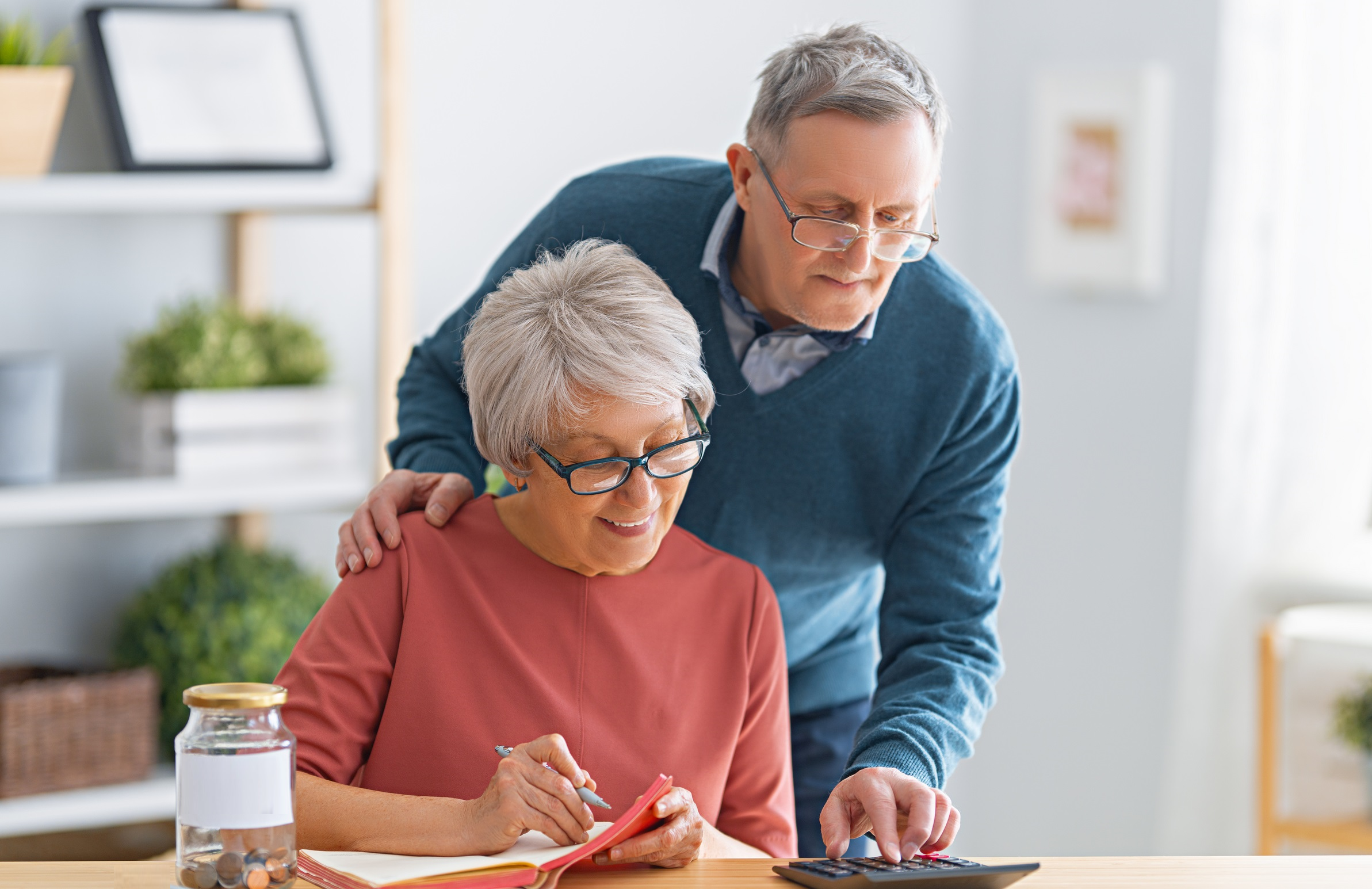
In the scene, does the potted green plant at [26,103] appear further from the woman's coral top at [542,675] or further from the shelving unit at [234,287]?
the woman's coral top at [542,675]

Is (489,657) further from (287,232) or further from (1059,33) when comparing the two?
(1059,33)

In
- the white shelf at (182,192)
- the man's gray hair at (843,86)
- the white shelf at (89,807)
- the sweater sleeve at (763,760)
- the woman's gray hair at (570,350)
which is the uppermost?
the man's gray hair at (843,86)

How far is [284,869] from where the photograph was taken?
3.64 feet

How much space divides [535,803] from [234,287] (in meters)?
2.05

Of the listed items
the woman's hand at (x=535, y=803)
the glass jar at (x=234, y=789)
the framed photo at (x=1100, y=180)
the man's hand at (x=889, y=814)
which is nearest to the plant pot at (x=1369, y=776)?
the framed photo at (x=1100, y=180)

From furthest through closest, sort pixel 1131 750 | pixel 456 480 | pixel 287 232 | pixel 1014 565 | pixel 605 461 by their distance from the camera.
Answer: pixel 1014 565 → pixel 1131 750 → pixel 287 232 → pixel 456 480 → pixel 605 461

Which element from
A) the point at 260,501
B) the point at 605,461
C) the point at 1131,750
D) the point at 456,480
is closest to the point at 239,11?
the point at 260,501

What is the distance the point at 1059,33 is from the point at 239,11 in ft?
6.35

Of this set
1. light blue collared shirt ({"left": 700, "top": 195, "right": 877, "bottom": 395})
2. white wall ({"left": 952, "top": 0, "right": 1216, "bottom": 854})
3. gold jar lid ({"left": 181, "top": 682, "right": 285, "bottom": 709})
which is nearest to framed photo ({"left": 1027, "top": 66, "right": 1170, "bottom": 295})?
white wall ({"left": 952, "top": 0, "right": 1216, "bottom": 854})

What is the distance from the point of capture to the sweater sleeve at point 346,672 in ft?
4.63

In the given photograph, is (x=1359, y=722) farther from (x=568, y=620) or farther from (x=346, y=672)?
(x=346, y=672)

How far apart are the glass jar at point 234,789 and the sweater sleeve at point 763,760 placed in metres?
0.57

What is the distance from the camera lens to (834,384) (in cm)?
175

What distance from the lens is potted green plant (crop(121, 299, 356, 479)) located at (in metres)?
2.72
